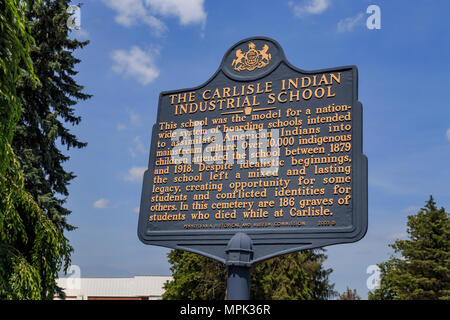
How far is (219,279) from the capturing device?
28.0 m

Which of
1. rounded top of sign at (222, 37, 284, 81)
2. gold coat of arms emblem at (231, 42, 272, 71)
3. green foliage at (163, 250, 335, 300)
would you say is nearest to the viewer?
rounded top of sign at (222, 37, 284, 81)

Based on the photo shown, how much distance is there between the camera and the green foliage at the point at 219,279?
1095 inches

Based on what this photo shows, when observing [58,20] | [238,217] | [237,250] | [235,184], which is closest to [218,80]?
[235,184]

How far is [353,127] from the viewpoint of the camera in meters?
8.40

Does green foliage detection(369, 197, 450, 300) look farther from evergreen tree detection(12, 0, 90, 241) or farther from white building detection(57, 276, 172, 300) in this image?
evergreen tree detection(12, 0, 90, 241)

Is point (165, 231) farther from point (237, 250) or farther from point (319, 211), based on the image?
point (319, 211)

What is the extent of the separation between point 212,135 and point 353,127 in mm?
2634

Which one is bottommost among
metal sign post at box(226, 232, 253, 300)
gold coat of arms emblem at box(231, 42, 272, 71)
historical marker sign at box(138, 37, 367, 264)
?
metal sign post at box(226, 232, 253, 300)

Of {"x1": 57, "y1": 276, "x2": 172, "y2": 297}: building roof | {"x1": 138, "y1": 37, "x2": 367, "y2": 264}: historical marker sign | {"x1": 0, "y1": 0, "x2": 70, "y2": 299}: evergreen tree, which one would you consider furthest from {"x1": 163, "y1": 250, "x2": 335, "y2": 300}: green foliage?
{"x1": 57, "y1": 276, "x2": 172, "y2": 297}: building roof

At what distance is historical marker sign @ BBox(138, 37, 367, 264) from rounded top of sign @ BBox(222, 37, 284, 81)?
0.02 meters

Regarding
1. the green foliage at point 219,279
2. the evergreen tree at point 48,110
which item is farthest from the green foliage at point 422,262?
the evergreen tree at point 48,110

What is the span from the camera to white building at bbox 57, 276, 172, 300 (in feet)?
166
